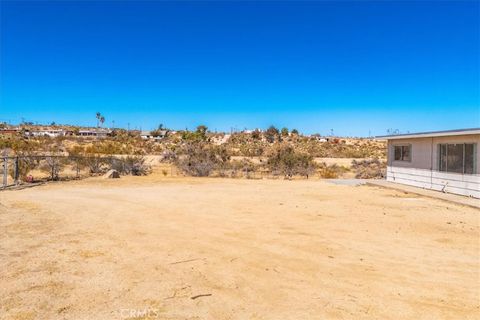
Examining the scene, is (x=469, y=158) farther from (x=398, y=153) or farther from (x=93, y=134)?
(x=93, y=134)

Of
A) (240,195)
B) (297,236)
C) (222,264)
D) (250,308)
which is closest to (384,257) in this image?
(297,236)

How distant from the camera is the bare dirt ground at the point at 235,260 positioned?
5.07 meters

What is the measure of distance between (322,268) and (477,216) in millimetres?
7584

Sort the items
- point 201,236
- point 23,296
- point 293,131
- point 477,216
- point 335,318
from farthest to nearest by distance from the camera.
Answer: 1. point 293,131
2. point 477,216
3. point 201,236
4. point 23,296
5. point 335,318

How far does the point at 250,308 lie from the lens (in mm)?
5027

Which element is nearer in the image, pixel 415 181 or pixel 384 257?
pixel 384 257

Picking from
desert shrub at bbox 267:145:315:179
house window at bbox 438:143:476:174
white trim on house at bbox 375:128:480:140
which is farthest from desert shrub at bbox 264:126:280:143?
house window at bbox 438:143:476:174

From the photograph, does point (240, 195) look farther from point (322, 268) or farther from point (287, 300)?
point (287, 300)

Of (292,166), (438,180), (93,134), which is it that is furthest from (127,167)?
(93,134)

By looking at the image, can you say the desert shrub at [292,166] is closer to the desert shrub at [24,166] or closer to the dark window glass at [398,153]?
the dark window glass at [398,153]

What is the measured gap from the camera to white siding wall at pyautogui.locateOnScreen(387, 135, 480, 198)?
15324 millimetres

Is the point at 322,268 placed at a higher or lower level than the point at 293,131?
lower

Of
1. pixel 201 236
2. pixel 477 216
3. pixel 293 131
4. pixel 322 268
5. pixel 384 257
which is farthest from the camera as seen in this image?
pixel 293 131

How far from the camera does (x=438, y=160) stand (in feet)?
56.9
